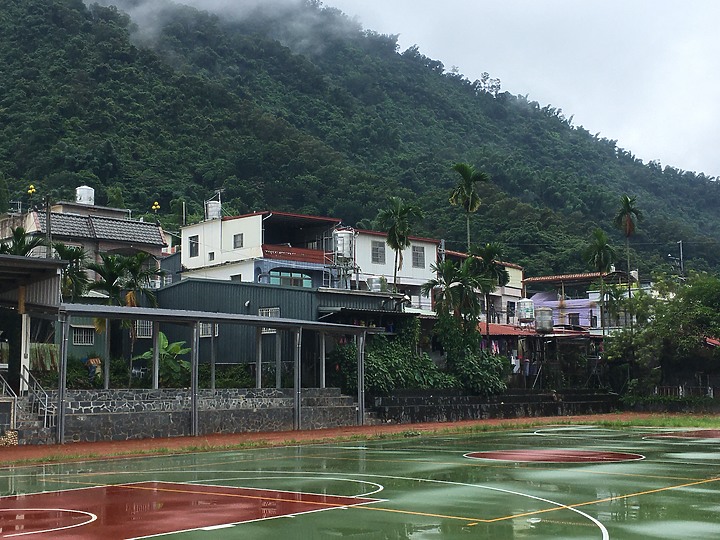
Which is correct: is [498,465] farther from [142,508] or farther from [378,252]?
[378,252]

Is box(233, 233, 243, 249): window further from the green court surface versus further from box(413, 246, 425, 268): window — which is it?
the green court surface

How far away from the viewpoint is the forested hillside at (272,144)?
81375 mm

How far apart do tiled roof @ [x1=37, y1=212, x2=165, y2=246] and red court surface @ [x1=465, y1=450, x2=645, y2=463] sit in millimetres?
36093

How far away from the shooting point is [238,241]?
180 feet

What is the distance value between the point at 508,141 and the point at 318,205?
55.8 metres

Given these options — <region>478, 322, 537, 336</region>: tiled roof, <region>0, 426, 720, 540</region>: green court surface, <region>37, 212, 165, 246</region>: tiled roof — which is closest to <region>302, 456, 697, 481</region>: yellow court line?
<region>0, 426, 720, 540</region>: green court surface

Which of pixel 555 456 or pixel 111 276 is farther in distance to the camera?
pixel 111 276

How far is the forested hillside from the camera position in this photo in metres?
81.4

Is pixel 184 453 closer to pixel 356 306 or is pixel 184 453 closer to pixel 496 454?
pixel 496 454

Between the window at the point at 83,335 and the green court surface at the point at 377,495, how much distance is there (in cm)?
1840

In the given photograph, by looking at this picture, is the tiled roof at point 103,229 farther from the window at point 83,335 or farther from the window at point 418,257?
the window at point 418,257

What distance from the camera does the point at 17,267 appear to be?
26359 mm

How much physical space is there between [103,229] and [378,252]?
16818mm

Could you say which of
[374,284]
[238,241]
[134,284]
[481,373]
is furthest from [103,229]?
[481,373]
